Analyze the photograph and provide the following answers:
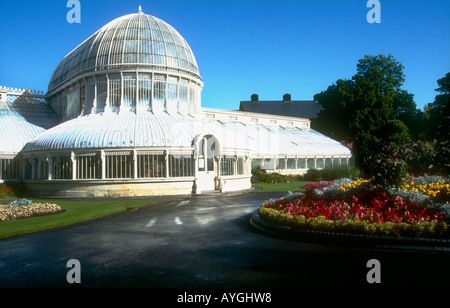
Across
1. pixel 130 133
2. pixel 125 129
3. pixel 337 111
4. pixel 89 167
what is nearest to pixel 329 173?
pixel 337 111

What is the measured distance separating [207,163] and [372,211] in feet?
60.5

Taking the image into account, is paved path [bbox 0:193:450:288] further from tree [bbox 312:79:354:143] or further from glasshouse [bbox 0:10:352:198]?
tree [bbox 312:79:354:143]

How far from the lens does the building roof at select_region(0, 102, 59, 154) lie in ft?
110

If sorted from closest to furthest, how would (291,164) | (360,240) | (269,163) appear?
(360,240), (269,163), (291,164)

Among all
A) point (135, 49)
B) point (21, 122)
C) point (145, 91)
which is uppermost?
point (135, 49)

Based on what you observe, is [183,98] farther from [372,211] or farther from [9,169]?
[372,211]

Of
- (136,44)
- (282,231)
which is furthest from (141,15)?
(282,231)

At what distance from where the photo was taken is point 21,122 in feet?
122

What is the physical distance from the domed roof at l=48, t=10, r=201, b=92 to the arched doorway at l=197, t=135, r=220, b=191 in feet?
33.0

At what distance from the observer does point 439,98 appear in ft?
159

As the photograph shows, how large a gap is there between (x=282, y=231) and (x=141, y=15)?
3276cm

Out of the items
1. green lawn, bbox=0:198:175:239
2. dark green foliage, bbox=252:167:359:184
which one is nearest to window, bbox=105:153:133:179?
green lawn, bbox=0:198:175:239

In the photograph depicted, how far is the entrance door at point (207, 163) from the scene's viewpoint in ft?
95.7
